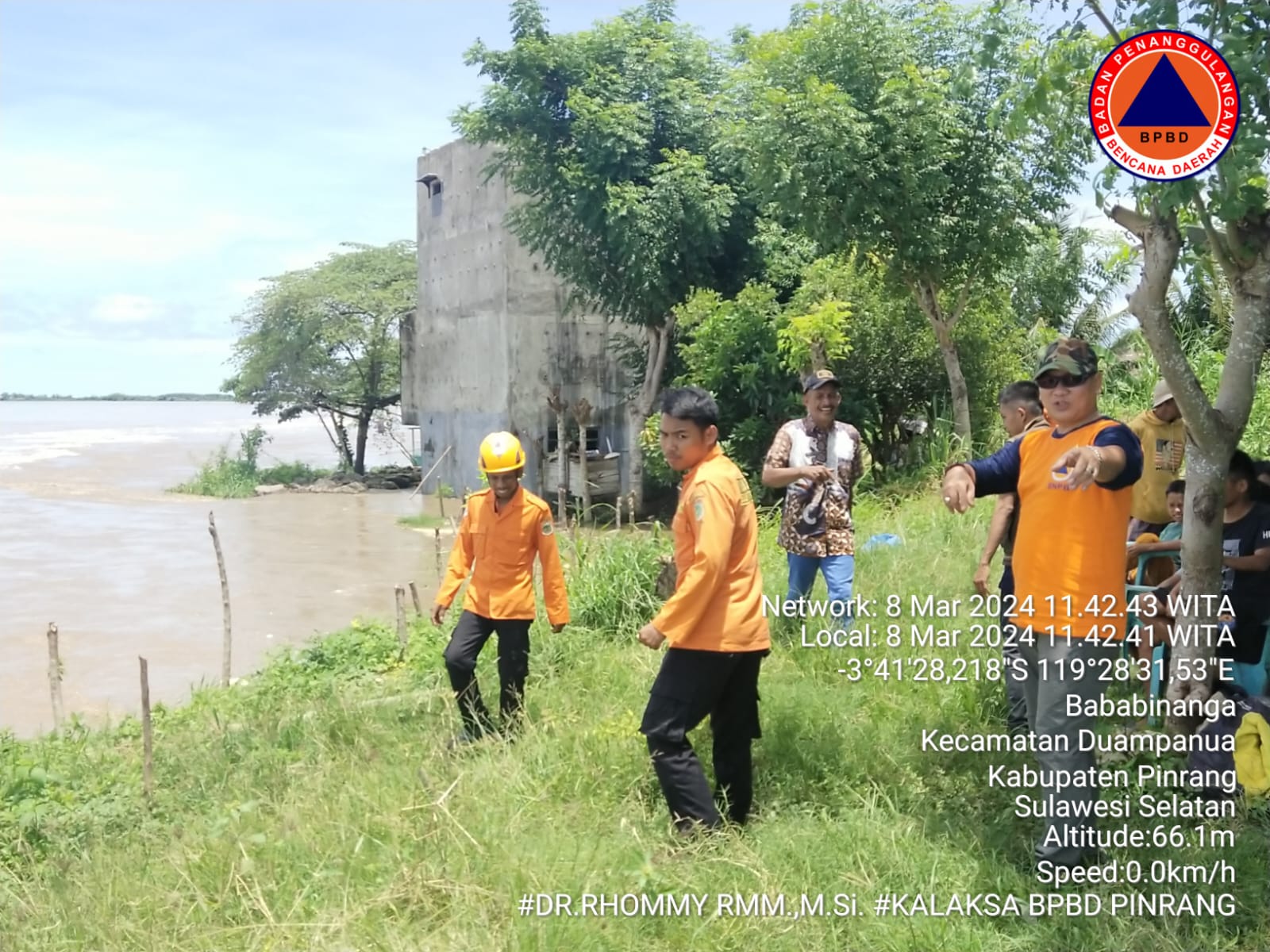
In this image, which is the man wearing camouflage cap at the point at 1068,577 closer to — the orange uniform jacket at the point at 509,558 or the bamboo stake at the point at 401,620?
the orange uniform jacket at the point at 509,558

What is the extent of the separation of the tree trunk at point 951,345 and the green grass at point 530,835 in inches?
Result: 269

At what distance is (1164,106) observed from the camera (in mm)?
3914

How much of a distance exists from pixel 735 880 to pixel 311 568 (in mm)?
14351

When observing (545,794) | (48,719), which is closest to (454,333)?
(48,719)

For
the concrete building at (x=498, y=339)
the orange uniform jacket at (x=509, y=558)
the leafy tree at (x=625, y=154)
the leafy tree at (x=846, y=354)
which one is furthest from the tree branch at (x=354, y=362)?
the orange uniform jacket at (x=509, y=558)

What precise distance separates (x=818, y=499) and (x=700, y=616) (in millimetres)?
2065

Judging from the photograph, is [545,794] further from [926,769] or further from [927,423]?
[927,423]

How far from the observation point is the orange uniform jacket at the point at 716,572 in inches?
140

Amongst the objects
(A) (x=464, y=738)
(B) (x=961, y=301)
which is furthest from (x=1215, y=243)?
(B) (x=961, y=301)

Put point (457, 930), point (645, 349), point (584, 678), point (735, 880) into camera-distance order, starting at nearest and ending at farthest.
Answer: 1. point (457, 930)
2. point (735, 880)
3. point (584, 678)
4. point (645, 349)

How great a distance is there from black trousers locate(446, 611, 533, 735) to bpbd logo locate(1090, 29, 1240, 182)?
3.16 m

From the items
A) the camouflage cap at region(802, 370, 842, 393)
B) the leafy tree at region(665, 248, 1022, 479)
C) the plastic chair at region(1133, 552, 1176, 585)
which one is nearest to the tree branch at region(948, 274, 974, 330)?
the leafy tree at region(665, 248, 1022, 479)

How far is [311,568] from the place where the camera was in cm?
1672

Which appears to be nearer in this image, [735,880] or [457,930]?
[457,930]
